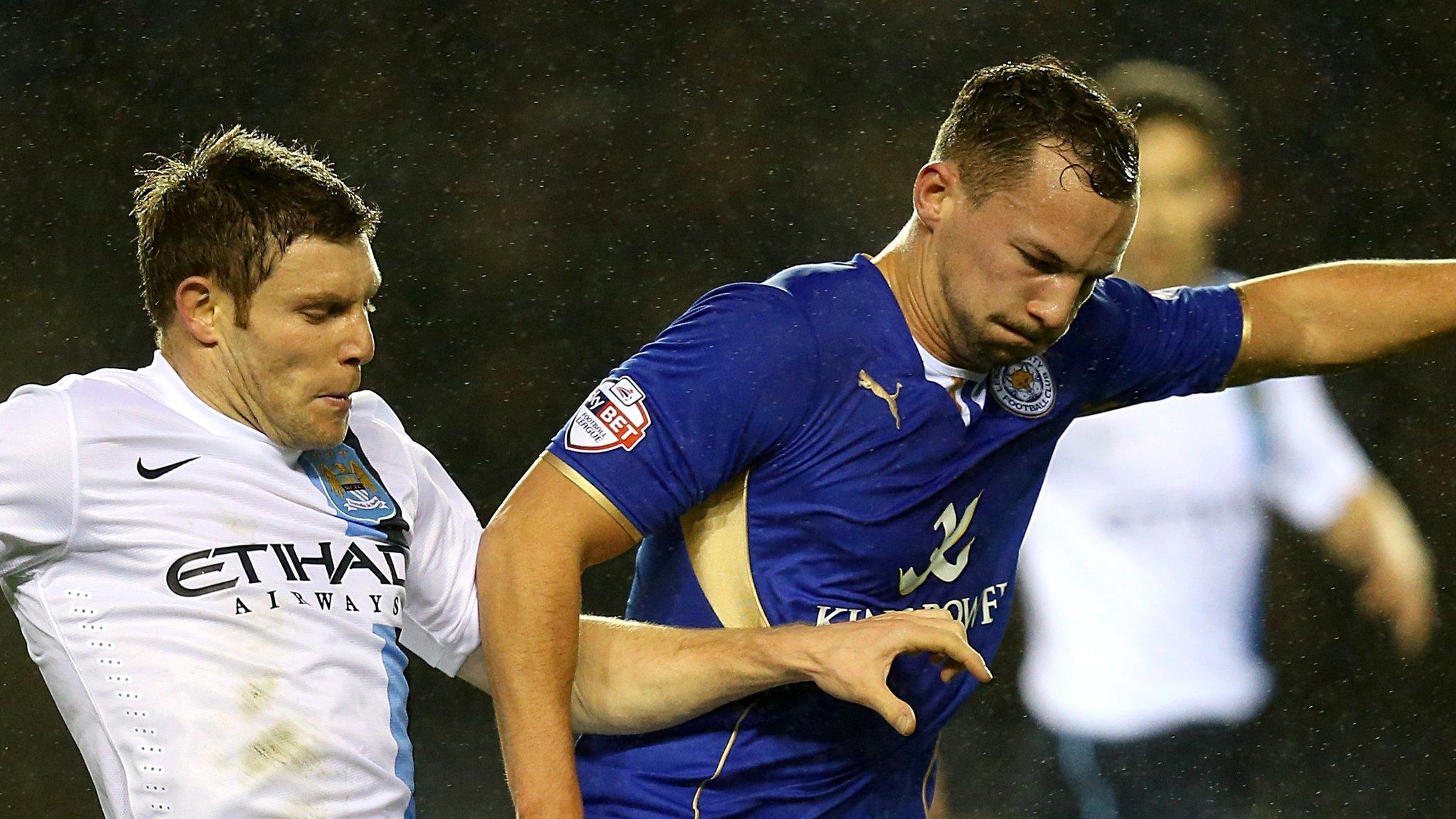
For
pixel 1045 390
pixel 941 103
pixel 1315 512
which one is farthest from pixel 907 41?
pixel 1045 390

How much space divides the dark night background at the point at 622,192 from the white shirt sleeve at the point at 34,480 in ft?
5.09

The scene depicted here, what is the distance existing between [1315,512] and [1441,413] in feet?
2.26

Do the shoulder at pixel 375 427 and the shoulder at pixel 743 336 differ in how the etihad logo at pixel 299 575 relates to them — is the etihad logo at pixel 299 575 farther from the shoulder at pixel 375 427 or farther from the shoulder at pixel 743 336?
the shoulder at pixel 743 336

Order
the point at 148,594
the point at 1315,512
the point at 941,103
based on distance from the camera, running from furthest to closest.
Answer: the point at 941,103 → the point at 1315,512 → the point at 148,594

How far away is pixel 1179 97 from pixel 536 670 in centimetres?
224

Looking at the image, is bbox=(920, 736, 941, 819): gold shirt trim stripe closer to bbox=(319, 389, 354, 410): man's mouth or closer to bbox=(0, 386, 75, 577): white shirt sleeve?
bbox=(319, 389, 354, 410): man's mouth

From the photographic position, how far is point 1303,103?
3014mm

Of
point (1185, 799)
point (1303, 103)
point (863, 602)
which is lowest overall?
point (1185, 799)

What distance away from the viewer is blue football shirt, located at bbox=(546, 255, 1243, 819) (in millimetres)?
1179

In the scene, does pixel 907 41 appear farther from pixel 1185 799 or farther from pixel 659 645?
A: pixel 659 645

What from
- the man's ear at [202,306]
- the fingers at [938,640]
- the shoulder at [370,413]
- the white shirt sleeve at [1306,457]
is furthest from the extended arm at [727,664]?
the white shirt sleeve at [1306,457]

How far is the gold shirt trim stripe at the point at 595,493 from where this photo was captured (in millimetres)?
1163

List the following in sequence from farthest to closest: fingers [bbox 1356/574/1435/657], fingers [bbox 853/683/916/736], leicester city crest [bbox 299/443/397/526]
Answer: fingers [bbox 1356/574/1435/657], leicester city crest [bbox 299/443/397/526], fingers [bbox 853/683/916/736]

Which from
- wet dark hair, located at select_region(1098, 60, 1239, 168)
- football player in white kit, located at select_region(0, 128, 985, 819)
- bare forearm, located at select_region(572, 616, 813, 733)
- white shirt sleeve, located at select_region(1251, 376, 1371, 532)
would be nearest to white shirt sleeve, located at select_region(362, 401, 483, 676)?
football player in white kit, located at select_region(0, 128, 985, 819)
